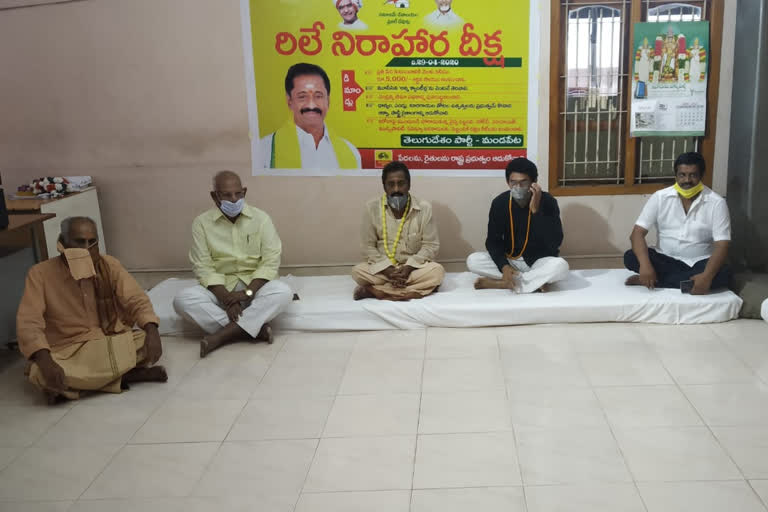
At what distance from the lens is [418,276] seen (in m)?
4.95

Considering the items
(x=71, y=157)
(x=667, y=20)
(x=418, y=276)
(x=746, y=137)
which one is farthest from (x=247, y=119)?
(x=746, y=137)

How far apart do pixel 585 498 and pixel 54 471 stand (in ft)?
7.39

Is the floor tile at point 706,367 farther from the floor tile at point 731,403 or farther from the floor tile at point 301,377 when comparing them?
the floor tile at point 301,377

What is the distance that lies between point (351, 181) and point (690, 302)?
256 cm

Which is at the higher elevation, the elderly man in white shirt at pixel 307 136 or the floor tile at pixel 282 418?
the elderly man in white shirt at pixel 307 136

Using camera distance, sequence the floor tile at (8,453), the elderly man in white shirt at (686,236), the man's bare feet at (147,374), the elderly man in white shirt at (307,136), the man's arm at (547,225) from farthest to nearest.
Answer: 1. the elderly man in white shirt at (307,136)
2. the man's arm at (547,225)
3. the elderly man in white shirt at (686,236)
4. the man's bare feet at (147,374)
5. the floor tile at (8,453)

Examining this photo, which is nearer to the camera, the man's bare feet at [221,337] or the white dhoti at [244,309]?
the man's bare feet at [221,337]

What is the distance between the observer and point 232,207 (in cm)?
465

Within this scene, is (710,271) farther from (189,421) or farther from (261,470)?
(189,421)

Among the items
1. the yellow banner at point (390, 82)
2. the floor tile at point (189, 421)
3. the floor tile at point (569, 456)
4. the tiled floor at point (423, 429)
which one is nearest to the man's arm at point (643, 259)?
the tiled floor at point (423, 429)

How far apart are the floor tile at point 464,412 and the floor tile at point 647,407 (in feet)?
1.65

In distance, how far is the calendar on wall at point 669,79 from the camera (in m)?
5.20

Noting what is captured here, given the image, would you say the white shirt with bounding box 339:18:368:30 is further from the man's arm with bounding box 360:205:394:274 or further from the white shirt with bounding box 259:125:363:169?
the man's arm with bounding box 360:205:394:274

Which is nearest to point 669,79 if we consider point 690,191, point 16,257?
point 690,191
